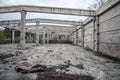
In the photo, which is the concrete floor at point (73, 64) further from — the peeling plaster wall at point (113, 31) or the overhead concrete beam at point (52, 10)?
the overhead concrete beam at point (52, 10)

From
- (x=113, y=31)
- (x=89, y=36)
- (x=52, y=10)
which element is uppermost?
(x=52, y=10)

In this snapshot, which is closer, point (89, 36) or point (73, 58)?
point (73, 58)

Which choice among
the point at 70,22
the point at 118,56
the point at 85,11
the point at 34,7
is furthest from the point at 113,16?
the point at 70,22

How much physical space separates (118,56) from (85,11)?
9.67 meters

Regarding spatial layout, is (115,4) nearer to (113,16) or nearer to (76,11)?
(113,16)

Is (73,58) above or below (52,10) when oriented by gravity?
below

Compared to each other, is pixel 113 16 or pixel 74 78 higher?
pixel 113 16

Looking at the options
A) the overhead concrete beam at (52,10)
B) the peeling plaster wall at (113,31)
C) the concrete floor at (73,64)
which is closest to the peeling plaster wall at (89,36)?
the overhead concrete beam at (52,10)

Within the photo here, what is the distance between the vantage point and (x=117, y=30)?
9641mm

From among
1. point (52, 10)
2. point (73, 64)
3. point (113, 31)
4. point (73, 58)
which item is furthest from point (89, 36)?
point (73, 64)

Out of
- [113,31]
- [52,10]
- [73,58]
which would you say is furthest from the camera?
[52,10]

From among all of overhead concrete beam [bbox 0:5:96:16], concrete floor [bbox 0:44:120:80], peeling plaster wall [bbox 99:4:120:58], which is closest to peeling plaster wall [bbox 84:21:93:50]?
overhead concrete beam [bbox 0:5:96:16]

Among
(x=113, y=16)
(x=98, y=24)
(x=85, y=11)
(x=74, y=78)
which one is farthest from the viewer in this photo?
(x=85, y=11)

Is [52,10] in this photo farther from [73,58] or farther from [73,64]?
[73,64]
